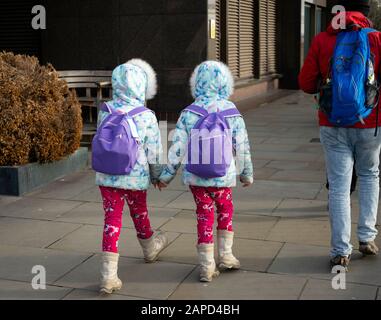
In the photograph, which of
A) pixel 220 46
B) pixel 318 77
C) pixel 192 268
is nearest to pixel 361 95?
pixel 318 77

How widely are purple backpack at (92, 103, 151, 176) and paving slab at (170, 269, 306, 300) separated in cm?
91

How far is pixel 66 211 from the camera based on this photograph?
233 inches

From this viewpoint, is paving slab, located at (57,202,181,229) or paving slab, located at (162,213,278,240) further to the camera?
paving slab, located at (57,202,181,229)

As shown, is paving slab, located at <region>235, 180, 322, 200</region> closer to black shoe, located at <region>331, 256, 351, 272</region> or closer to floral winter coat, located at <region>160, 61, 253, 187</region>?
black shoe, located at <region>331, 256, 351, 272</region>

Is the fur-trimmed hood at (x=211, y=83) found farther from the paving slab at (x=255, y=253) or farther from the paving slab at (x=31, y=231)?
the paving slab at (x=31, y=231)

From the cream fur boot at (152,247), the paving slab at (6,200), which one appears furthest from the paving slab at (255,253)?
the paving slab at (6,200)

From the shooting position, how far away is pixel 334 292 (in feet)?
12.8

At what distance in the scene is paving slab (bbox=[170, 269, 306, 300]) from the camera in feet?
12.7

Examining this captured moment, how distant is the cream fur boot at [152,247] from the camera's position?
4.42 m

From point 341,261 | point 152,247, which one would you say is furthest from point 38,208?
point 341,261

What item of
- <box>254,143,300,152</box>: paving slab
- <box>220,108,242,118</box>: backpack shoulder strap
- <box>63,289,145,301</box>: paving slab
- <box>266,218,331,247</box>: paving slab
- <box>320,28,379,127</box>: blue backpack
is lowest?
<box>63,289,145,301</box>: paving slab

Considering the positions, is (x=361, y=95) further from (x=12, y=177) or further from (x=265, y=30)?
(x=265, y=30)

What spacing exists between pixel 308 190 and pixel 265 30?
1246cm

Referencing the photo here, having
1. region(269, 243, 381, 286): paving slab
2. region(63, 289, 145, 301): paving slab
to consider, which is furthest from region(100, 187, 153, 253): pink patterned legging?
region(269, 243, 381, 286): paving slab
